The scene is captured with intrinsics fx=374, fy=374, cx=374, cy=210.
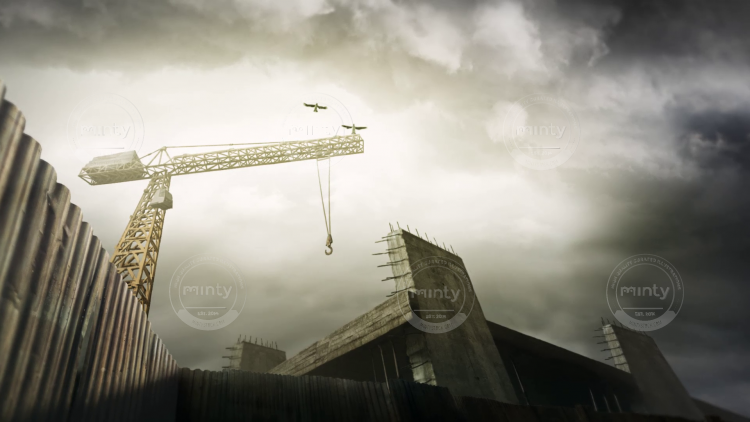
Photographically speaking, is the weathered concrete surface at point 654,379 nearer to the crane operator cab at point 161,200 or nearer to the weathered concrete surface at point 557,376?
the weathered concrete surface at point 557,376

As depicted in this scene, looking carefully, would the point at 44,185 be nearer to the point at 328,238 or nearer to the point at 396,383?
the point at 396,383

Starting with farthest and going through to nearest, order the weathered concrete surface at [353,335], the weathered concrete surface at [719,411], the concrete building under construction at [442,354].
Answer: the weathered concrete surface at [719,411] → the weathered concrete surface at [353,335] → the concrete building under construction at [442,354]

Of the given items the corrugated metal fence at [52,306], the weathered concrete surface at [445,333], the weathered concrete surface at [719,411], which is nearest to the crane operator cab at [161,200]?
the weathered concrete surface at [445,333]

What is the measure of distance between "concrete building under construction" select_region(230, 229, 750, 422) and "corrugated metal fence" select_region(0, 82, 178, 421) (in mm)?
12672

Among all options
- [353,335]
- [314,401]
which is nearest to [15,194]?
[314,401]

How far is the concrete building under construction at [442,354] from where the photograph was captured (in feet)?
60.4

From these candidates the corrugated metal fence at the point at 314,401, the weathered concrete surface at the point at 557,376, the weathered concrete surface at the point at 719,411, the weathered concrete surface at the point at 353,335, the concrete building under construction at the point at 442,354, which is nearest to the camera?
the corrugated metal fence at the point at 314,401

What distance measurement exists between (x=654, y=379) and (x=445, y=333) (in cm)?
2952

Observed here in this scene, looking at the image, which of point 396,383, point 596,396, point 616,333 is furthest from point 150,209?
point 616,333

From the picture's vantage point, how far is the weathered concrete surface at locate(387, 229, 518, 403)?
711 inches

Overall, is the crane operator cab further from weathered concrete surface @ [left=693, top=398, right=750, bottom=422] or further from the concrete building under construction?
weathered concrete surface @ [left=693, top=398, right=750, bottom=422]

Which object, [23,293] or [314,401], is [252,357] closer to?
[314,401]

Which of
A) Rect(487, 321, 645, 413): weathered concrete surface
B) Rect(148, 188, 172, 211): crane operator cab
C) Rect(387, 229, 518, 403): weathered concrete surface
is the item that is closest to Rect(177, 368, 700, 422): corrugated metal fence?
Rect(387, 229, 518, 403): weathered concrete surface

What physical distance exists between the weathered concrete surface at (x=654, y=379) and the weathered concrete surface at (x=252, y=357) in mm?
34211
